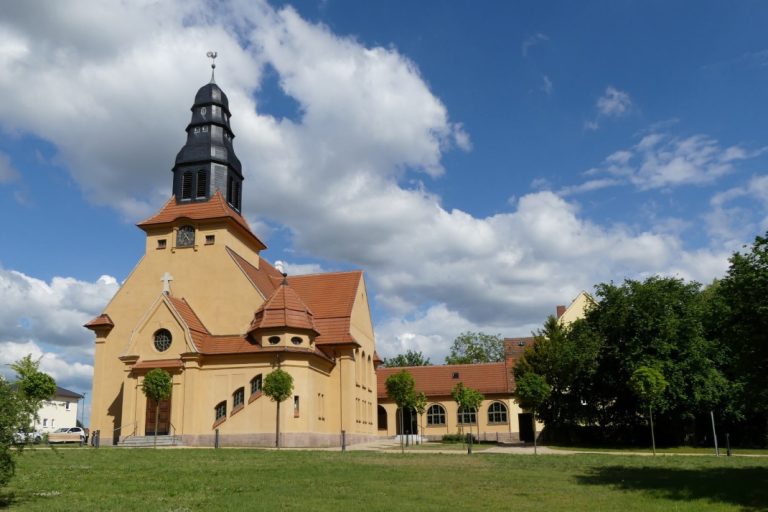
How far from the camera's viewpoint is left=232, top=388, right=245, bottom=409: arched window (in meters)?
38.7

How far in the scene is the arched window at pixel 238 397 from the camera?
38.7 m

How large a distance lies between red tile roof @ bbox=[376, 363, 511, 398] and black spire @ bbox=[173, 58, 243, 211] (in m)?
22.0

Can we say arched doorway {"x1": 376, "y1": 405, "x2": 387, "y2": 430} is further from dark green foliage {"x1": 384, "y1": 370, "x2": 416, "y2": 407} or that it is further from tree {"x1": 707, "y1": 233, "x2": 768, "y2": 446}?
tree {"x1": 707, "y1": 233, "x2": 768, "y2": 446}

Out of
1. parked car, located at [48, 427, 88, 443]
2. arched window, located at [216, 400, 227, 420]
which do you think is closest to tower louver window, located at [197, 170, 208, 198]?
arched window, located at [216, 400, 227, 420]

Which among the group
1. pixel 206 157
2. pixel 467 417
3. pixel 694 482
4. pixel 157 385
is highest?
pixel 206 157

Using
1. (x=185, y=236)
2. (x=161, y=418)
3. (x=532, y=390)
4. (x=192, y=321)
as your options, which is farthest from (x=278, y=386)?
(x=185, y=236)

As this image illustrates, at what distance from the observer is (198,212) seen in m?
45.1

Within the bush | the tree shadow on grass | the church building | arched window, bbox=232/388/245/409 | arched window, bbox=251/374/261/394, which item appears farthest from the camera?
the bush

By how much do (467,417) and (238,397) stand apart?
2426 centimetres

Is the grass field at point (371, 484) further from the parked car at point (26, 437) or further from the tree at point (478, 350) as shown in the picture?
the tree at point (478, 350)

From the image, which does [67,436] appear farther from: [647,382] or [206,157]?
[647,382]

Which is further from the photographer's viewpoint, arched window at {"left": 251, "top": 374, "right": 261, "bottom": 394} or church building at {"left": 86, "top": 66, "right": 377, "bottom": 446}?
arched window at {"left": 251, "top": 374, "right": 261, "bottom": 394}

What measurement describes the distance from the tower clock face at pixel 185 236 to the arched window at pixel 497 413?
28.9 meters

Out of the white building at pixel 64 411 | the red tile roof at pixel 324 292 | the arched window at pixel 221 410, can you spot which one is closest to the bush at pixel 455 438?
the red tile roof at pixel 324 292
